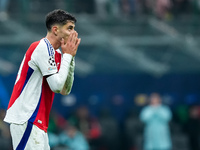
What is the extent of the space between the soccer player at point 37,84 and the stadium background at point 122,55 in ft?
16.4

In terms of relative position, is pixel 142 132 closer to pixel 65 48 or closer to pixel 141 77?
pixel 141 77

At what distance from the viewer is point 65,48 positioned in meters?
5.34

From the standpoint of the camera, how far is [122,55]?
15211 mm

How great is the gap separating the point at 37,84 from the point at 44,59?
28cm

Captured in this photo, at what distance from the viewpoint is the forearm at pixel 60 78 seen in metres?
5.16

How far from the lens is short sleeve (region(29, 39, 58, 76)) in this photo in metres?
5.22

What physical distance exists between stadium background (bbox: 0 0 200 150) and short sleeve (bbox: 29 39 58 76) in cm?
511

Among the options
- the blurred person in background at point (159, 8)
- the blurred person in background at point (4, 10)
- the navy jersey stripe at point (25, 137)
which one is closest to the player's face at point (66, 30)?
the navy jersey stripe at point (25, 137)

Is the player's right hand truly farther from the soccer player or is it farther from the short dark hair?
the short dark hair

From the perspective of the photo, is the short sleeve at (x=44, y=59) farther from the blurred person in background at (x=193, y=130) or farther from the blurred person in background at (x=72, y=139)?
the blurred person in background at (x=193, y=130)

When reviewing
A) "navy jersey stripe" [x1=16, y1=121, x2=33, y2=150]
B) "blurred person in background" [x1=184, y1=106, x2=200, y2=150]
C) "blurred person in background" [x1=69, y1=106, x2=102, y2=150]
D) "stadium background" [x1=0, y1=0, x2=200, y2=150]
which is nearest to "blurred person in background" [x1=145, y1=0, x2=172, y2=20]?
"stadium background" [x1=0, y1=0, x2=200, y2=150]

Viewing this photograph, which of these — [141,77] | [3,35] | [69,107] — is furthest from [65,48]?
[141,77]

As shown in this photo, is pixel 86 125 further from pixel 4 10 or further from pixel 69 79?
pixel 69 79

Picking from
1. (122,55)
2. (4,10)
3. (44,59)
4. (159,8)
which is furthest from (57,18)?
(122,55)
